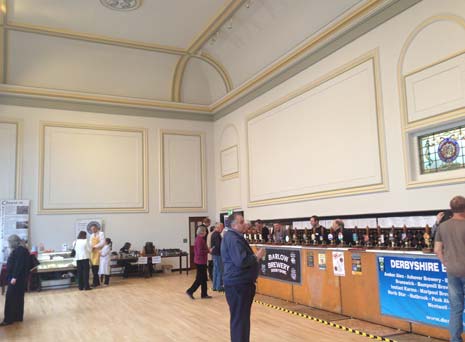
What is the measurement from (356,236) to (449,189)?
1948 mm

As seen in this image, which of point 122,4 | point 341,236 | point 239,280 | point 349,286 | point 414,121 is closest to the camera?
point 239,280

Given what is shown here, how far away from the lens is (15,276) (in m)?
7.28

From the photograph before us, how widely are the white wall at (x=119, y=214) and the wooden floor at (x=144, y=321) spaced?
13.3 feet

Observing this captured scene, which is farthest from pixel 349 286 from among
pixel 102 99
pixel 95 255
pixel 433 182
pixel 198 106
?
pixel 102 99

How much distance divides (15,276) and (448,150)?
7.93 metres

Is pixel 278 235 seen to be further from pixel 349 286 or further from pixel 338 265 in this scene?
pixel 349 286

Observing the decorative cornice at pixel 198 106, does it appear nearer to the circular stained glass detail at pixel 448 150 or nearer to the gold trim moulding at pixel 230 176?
the gold trim moulding at pixel 230 176

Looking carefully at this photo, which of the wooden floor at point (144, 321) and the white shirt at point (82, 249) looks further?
the white shirt at point (82, 249)

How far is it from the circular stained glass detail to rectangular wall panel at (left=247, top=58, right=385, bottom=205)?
126 cm

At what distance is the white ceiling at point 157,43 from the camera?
11.8m

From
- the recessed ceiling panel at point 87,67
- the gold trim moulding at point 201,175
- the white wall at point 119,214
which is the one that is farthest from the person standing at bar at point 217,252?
the recessed ceiling panel at point 87,67

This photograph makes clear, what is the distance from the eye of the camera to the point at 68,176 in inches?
586

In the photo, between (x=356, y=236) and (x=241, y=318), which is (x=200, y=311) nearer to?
(x=356, y=236)

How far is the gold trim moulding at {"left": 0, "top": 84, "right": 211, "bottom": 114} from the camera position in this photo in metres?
14.2
